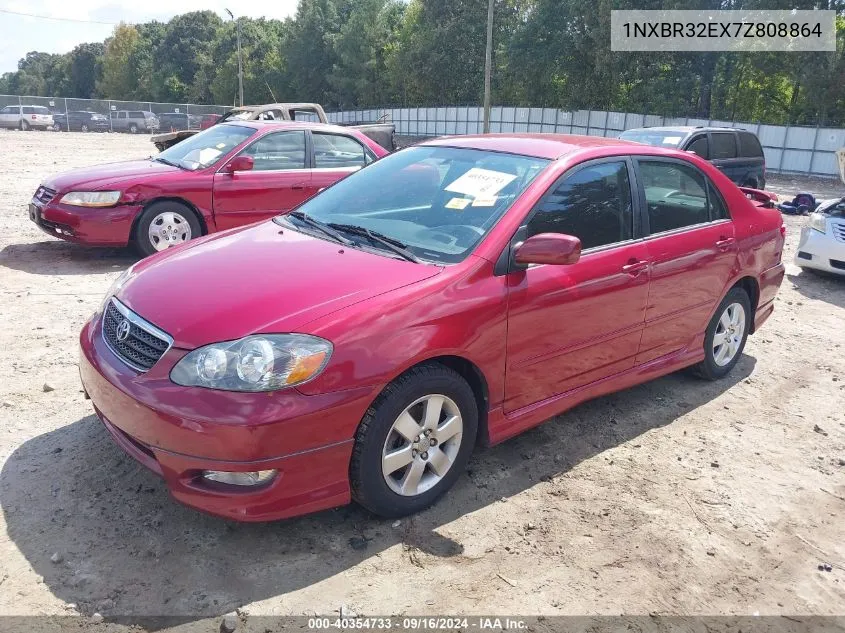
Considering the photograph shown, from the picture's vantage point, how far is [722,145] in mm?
12648

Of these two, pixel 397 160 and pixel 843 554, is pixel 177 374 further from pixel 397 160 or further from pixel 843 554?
pixel 843 554

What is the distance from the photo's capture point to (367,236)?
3.68 m

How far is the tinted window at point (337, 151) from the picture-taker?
27.8 feet

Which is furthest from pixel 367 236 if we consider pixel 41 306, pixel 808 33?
pixel 808 33

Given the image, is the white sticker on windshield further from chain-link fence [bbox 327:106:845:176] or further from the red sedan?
chain-link fence [bbox 327:106:845:176]

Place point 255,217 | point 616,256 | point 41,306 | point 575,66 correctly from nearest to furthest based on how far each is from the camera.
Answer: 1. point 616,256
2. point 41,306
3. point 255,217
4. point 575,66

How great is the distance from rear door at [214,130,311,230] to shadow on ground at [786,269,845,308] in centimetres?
595

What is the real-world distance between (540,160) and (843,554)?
2.43 m

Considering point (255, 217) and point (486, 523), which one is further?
point (255, 217)

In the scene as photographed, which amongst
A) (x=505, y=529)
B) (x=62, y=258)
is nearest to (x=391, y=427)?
(x=505, y=529)

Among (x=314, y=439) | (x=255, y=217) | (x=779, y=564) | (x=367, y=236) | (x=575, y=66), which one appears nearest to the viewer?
(x=314, y=439)

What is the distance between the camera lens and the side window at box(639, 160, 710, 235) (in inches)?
170

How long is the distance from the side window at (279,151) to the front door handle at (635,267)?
205 inches

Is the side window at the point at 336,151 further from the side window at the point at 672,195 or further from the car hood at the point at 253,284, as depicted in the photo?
the car hood at the point at 253,284
